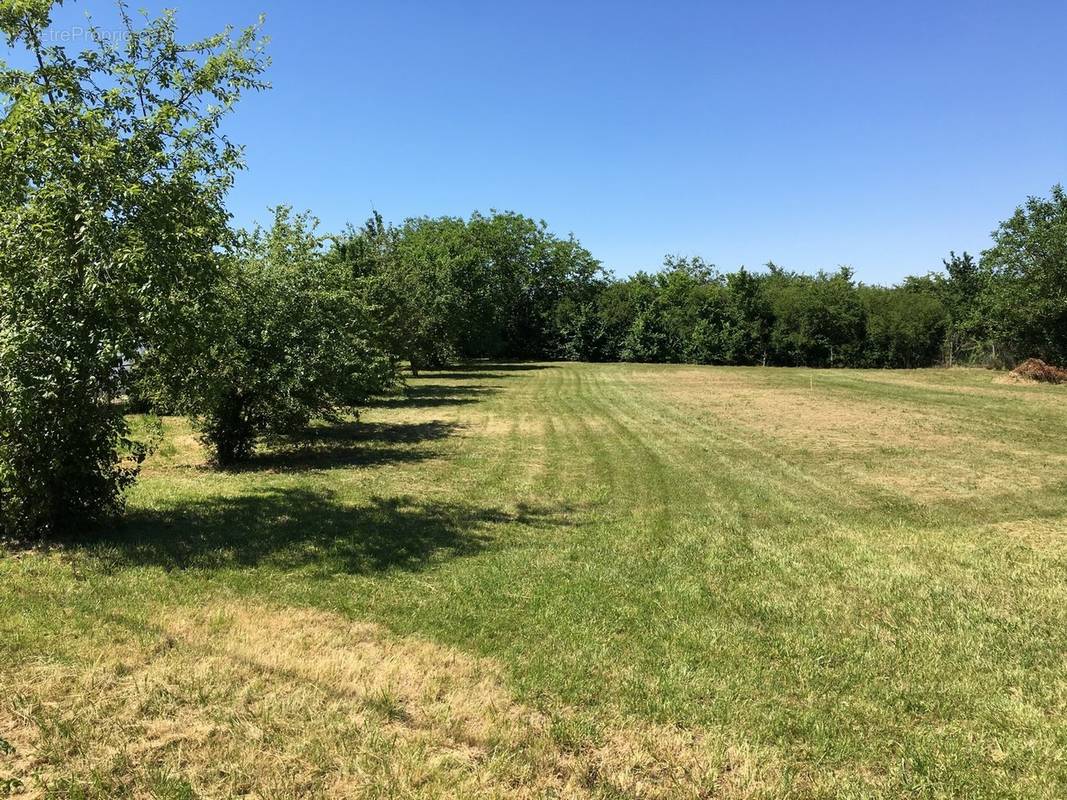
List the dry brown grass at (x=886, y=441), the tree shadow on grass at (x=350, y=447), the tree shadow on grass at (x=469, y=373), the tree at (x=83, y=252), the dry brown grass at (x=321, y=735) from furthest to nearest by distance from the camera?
the tree shadow on grass at (x=469, y=373) < the tree shadow on grass at (x=350, y=447) < the dry brown grass at (x=886, y=441) < the tree at (x=83, y=252) < the dry brown grass at (x=321, y=735)

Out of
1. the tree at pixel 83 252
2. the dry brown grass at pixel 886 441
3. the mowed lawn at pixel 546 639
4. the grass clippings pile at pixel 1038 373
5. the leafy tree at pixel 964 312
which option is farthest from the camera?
the leafy tree at pixel 964 312

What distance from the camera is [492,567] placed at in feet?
20.3

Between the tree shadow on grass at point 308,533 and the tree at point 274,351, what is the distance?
2701 mm

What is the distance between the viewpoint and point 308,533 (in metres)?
→ 7.11

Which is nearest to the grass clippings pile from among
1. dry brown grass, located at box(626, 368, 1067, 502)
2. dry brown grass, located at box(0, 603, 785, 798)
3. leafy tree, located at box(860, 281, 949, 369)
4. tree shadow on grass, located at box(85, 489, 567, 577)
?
dry brown grass, located at box(626, 368, 1067, 502)

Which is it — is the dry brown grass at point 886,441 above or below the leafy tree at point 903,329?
below

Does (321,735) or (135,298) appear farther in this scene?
(135,298)

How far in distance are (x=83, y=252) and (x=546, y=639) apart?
17.2ft

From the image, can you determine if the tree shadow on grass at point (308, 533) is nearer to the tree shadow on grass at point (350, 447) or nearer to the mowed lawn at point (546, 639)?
the mowed lawn at point (546, 639)

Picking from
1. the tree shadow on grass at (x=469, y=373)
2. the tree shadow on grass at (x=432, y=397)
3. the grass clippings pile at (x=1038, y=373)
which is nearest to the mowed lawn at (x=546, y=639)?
the tree shadow on grass at (x=432, y=397)

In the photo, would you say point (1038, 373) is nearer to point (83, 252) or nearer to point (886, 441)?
point (886, 441)

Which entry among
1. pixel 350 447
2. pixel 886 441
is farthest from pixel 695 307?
pixel 350 447

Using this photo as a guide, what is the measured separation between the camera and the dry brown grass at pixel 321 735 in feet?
9.66

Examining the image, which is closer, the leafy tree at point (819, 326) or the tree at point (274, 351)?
the tree at point (274, 351)
